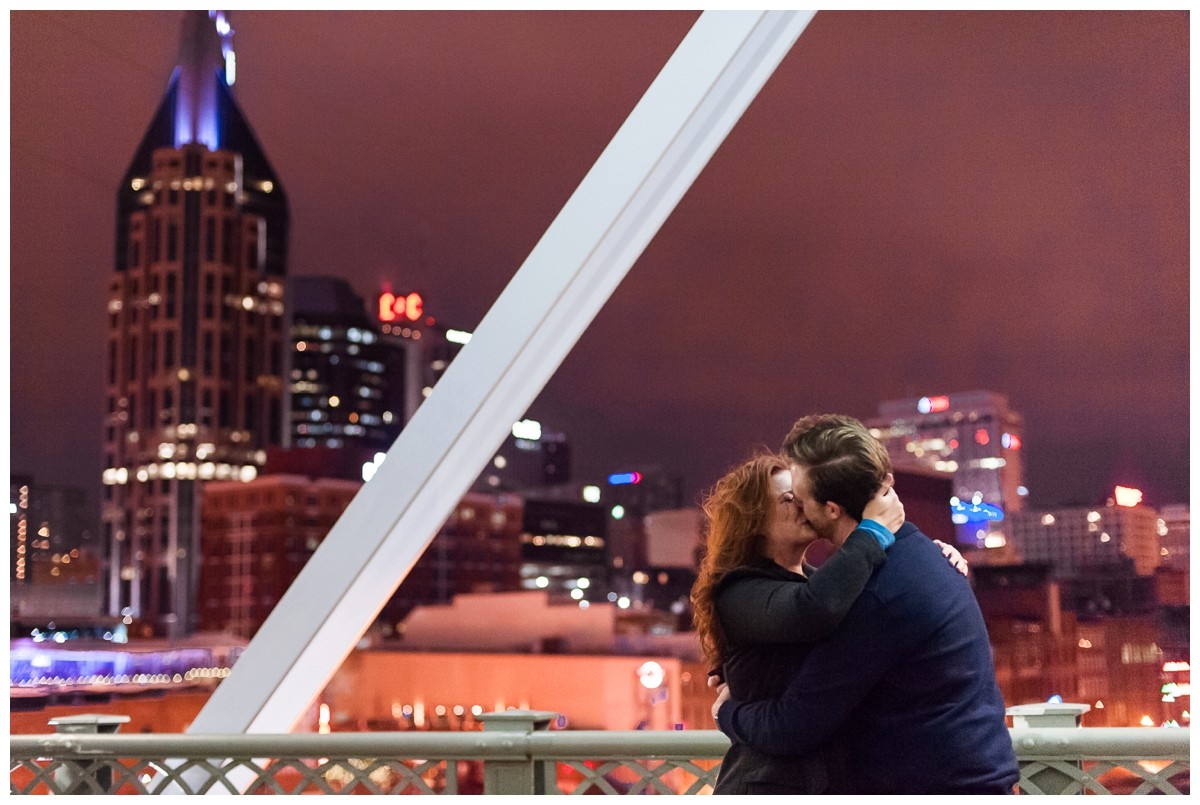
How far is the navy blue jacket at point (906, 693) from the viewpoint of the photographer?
50.0 inches

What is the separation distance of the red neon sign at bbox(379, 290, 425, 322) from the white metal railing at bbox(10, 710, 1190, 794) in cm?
5515

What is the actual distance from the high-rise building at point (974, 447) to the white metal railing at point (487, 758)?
383 centimetres

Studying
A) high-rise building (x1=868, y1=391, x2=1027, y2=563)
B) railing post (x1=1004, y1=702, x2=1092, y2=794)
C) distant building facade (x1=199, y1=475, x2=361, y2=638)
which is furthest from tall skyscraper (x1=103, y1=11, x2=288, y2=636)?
railing post (x1=1004, y1=702, x2=1092, y2=794)

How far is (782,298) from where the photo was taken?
63094mm

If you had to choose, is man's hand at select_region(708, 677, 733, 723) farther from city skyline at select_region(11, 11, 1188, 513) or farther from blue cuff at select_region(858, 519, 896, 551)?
city skyline at select_region(11, 11, 1188, 513)

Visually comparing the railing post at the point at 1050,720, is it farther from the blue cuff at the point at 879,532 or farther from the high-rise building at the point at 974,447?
the high-rise building at the point at 974,447

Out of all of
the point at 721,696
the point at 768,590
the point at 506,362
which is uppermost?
the point at 506,362

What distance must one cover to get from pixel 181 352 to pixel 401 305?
16.5 metres

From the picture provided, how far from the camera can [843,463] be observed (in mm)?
1340

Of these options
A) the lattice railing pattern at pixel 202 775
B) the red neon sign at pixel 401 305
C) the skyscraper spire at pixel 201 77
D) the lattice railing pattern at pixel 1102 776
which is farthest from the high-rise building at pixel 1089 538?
the red neon sign at pixel 401 305

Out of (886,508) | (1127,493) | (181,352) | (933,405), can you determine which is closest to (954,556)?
(886,508)

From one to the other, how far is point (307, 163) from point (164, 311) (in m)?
16.5

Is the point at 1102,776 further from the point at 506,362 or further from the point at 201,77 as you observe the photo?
the point at 201,77
